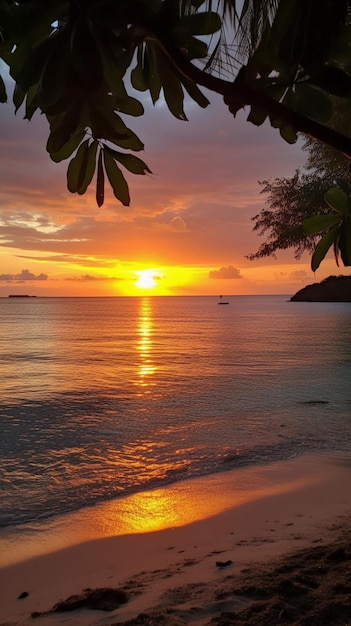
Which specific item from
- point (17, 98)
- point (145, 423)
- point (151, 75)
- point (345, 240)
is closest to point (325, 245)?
point (345, 240)

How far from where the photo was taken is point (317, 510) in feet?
16.2

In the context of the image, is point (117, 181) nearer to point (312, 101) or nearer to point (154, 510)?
point (312, 101)

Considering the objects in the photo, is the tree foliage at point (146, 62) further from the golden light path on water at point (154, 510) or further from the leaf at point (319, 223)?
the golden light path on water at point (154, 510)

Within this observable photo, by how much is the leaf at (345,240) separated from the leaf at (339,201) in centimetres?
4

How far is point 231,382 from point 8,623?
1297cm

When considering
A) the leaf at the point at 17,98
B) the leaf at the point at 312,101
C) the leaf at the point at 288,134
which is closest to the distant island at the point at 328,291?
the leaf at the point at 288,134

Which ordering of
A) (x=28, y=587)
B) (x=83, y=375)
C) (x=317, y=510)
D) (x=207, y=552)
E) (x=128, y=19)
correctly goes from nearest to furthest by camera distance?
(x=128, y=19) → (x=28, y=587) → (x=207, y=552) → (x=317, y=510) → (x=83, y=375)

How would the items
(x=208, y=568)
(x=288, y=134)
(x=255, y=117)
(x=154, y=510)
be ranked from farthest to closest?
(x=154, y=510)
(x=208, y=568)
(x=288, y=134)
(x=255, y=117)

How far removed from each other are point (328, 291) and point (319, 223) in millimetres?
155874

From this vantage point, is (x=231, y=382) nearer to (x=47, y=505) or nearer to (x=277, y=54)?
(x=47, y=505)

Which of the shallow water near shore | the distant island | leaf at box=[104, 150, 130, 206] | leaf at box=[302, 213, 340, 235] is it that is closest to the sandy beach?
the shallow water near shore

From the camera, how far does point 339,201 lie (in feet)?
6.83

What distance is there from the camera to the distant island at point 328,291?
459 ft

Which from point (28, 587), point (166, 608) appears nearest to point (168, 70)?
point (166, 608)
